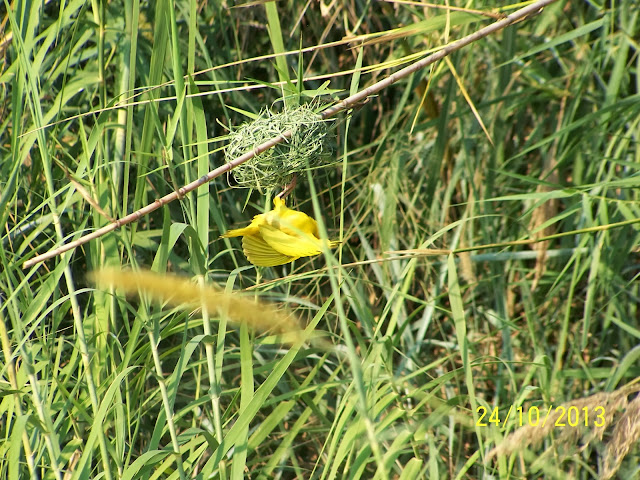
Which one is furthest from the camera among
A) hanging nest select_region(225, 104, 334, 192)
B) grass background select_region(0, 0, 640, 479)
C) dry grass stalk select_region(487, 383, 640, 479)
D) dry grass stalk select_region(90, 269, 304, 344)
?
grass background select_region(0, 0, 640, 479)

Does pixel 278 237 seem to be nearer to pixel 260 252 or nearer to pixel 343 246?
pixel 260 252

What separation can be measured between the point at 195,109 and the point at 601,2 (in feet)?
3.00

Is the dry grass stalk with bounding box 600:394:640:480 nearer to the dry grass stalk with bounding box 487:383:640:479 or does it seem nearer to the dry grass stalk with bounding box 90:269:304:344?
the dry grass stalk with bounding box 487:383:640:479

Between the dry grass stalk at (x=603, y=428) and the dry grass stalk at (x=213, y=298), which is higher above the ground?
the dry grass stalk at (x=213, y=298)

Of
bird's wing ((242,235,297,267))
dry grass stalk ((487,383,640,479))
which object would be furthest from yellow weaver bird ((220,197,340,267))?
dry grass stalk ((487,383,640,479))

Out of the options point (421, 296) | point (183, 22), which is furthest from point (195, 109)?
point (421, 296)

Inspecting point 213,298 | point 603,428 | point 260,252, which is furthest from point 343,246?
point 213,298

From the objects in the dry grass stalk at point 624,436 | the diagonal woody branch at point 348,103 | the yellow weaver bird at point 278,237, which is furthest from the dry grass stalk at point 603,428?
the diagonal woody branch at point 348,103

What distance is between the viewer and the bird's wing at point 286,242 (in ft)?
2.28

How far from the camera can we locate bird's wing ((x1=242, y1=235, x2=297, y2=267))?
29.0 inches

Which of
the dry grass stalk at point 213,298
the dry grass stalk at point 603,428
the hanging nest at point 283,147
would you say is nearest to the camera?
the dry grass stalk at point 213,298

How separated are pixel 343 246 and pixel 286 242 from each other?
25.7 inches

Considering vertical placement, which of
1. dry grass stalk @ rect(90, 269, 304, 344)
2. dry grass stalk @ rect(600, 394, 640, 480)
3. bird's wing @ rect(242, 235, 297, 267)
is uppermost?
dry grass stalk @ rect(90, 269, 304, 344)

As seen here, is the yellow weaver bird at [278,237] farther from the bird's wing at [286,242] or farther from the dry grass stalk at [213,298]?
the dry grass stalk at [213,298]
